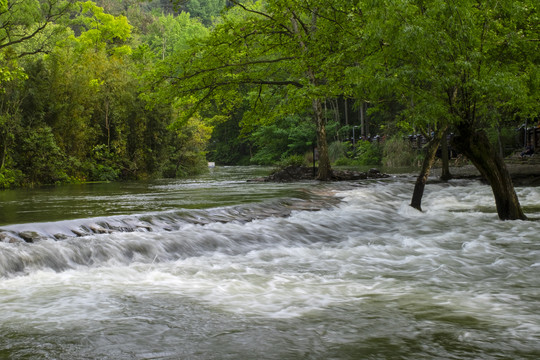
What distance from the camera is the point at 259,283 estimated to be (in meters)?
6.34

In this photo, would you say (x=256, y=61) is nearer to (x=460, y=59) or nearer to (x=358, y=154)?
(x=460, y=59)

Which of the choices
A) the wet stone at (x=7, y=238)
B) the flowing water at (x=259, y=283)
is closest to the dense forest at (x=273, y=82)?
the flowing water at (x=259, y=283)

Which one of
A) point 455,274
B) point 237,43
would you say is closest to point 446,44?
point 455,274

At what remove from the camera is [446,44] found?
9.39 metres

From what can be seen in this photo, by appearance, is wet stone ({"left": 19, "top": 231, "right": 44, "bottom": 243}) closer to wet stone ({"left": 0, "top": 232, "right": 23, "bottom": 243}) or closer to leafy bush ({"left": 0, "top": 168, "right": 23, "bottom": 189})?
wet stone ({"left": 0, "top": 232, "right": 23, "bottom": 243})

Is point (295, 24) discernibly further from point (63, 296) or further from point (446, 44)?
point (63, 296)

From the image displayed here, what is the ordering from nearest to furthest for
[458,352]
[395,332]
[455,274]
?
[458,352], [395,332], [455,274]

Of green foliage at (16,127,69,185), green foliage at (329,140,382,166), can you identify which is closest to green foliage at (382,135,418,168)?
green foliage at (329,140,382,166)

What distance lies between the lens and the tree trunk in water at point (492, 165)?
10.6 meters

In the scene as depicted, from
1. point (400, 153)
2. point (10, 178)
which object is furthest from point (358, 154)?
point (10, 178)

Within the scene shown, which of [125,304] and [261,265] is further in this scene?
[261,265]

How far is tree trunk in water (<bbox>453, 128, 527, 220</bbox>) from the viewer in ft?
34.9

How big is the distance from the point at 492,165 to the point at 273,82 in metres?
10.6

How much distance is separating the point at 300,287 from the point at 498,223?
6.37 metres
